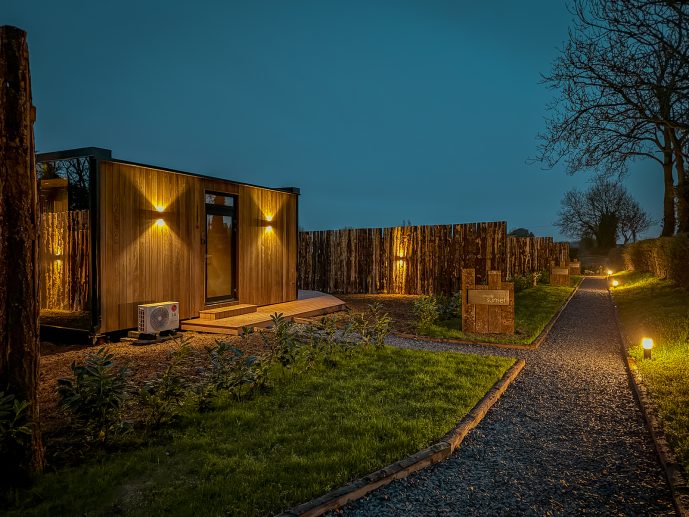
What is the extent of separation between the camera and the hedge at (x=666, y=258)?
34.3 ft

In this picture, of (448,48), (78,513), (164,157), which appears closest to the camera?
(78,513)

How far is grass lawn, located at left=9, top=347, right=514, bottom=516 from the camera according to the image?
236 cm

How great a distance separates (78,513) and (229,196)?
728 cm

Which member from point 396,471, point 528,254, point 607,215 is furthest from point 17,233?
point 607,215

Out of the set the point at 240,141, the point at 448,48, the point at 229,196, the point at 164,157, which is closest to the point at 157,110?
the point at 164,157

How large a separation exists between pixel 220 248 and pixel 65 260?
286 cm

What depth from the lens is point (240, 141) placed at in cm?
10362

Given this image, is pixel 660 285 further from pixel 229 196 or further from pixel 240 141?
pixel 240 141

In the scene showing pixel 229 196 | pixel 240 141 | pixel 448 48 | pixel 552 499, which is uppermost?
pixel 448 48

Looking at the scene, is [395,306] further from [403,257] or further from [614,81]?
[614,81]

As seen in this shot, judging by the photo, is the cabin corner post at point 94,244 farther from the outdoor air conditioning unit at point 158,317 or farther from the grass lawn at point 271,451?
the grass lawn at point 271,451

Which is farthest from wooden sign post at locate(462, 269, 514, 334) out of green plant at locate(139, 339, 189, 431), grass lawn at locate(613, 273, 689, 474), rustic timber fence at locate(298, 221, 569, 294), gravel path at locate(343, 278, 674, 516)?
green plant at locate(139, 339, 189, 431)

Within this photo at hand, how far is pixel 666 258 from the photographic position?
12586mm

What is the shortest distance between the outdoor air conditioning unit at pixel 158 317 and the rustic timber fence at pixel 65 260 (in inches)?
33.7
